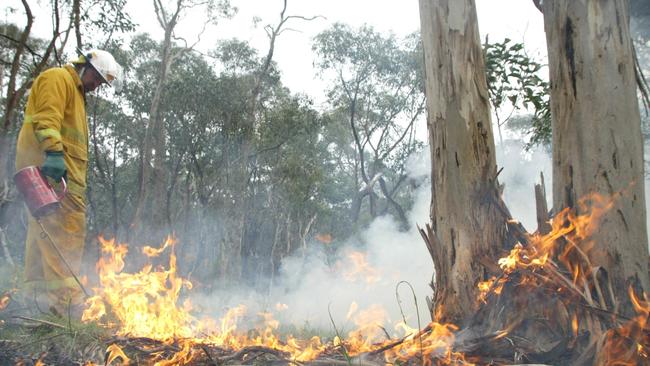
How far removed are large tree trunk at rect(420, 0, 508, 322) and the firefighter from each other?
2.52 meters

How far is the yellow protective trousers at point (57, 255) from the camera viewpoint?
3793 mm

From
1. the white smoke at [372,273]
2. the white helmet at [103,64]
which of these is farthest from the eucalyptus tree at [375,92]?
the white helmet at [103,64]

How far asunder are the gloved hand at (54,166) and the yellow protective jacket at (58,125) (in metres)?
0.04

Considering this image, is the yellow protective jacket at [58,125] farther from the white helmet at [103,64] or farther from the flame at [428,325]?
the flame at [428,325]

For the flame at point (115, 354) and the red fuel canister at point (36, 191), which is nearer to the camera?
the flame at point (115, 354)

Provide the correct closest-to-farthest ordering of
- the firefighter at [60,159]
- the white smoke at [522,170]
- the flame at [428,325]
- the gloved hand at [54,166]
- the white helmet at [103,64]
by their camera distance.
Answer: the flame at [428,325] < the gloved hand at [54,166] < the firefighter at [60,159] < the white helmet at [103,64] < the white smoke at [522,170]

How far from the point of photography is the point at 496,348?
2.54m

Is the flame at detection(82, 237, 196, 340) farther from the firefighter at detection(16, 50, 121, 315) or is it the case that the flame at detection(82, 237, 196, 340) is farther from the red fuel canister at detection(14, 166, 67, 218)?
the red fuel canister at detection(14, 166, 67, 218)

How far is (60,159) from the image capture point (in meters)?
3.72

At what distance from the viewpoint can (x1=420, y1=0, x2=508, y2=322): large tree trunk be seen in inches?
122

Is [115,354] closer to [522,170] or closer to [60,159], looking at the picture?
[60,159]

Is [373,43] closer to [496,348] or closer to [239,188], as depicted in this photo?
[239,188]

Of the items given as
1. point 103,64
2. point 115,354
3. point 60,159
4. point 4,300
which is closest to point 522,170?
point 103,64

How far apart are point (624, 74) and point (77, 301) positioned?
3.85 m
